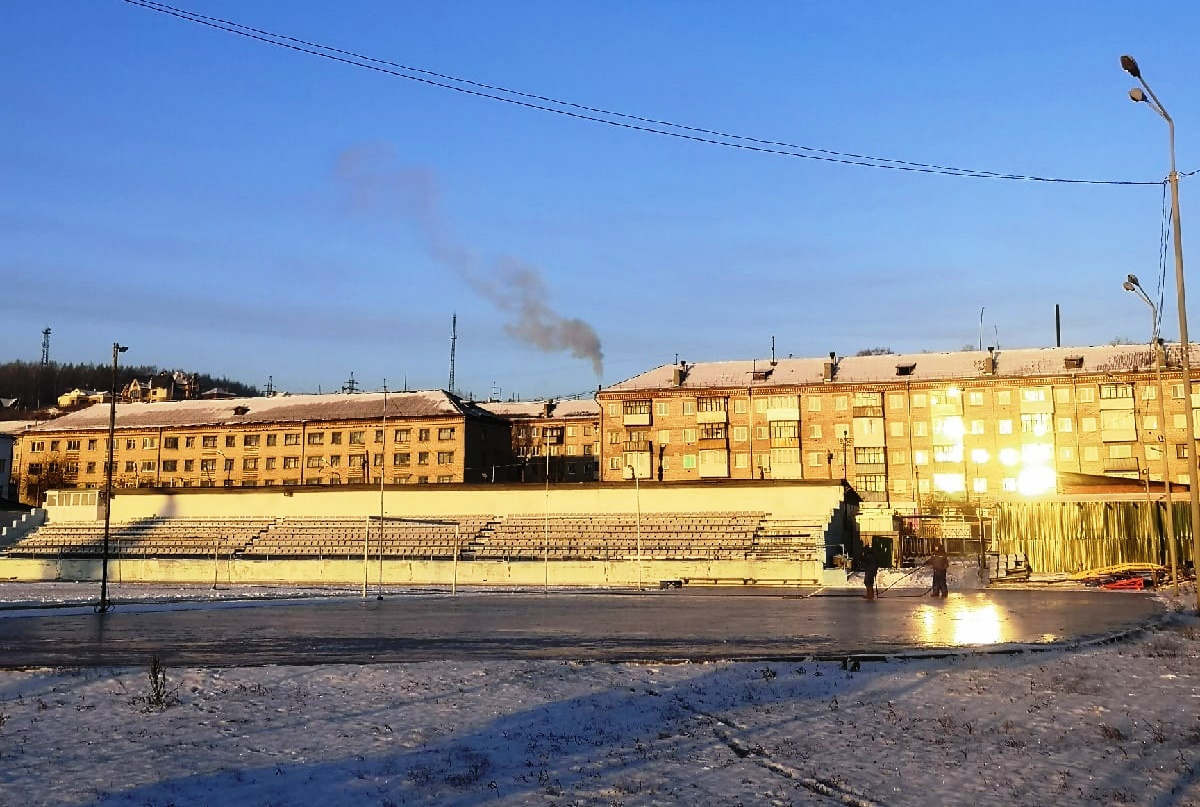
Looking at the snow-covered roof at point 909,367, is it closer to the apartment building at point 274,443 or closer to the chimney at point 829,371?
the chimney at point 829,371

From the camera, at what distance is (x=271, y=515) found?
221 feet

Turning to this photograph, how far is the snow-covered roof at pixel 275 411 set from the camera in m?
106

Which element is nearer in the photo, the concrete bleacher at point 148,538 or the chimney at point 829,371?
the concrete bleacher at point 148,538

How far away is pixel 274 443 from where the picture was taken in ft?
359

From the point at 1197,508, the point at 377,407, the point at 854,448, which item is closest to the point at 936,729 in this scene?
the point at 1197,508

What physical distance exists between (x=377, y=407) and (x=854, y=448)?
161 feet

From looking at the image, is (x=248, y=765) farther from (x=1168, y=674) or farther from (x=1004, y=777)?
(x=1168, y=674)

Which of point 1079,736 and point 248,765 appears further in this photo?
point 1079,736

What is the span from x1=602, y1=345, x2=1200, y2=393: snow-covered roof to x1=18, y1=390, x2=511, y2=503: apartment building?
1751 cm

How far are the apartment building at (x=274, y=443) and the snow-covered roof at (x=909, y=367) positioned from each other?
17.5 m

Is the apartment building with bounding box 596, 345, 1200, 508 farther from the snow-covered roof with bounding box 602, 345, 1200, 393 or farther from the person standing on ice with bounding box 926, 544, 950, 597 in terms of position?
the person standing on ice with bounding box 926, 544, 950, 597

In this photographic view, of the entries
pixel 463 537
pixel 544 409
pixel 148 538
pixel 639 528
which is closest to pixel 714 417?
pixel 544 409

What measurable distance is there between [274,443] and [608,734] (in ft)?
339

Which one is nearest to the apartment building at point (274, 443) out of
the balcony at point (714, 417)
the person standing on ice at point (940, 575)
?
the balcony at point (714, 417)
